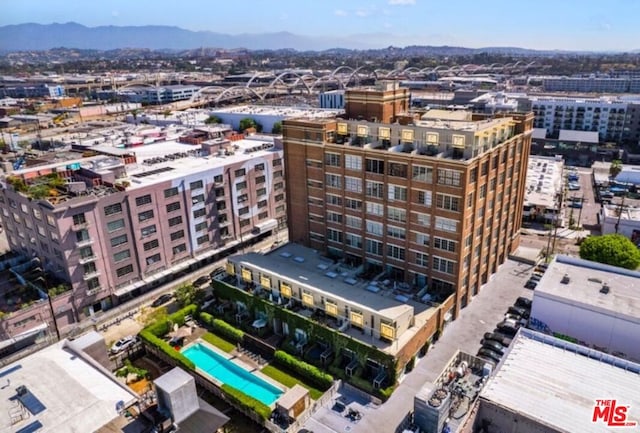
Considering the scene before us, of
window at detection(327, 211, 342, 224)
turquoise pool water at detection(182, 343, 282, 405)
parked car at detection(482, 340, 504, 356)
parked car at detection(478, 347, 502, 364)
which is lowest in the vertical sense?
turquoise pool water at detection(182, 343, 282, 405)

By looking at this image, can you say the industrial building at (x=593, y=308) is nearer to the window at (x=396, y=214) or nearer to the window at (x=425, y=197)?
the window at (x=425, y=197)

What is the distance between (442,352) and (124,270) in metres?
53.7

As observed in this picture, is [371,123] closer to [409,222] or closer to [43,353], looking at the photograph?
[409,222]

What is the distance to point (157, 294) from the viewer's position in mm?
78562

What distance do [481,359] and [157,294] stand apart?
181 ft

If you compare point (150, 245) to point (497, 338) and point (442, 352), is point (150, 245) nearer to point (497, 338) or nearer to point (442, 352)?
point (442, 352)

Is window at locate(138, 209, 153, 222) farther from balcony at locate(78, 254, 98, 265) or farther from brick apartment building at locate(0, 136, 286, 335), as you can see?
balcony at locate(78, 254, 98, 265)

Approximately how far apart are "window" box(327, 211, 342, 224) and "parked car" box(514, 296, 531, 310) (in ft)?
104

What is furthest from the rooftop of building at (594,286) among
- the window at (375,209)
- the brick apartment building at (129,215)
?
the brick apartment building at (129,215)

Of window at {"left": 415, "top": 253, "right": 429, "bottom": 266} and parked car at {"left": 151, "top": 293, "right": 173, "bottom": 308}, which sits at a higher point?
window at {"left": 415, "top": 253, "right": 429, "bottom": 266}

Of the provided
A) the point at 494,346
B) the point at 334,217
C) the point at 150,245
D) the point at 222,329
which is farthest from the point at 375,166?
the point at 150,245

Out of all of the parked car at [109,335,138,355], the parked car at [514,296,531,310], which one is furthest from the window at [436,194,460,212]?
the parked car at [109,335,138,355]

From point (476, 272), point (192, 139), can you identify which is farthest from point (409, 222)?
point (192, 139)

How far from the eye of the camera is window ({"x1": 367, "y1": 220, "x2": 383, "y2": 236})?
6925 centimetres
